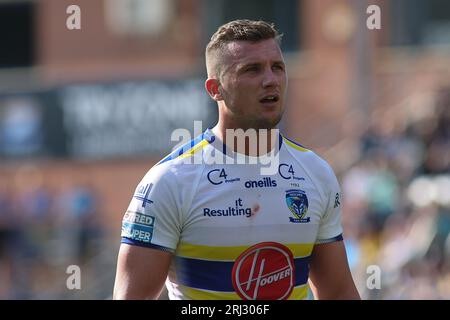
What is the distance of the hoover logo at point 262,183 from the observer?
4.57 m

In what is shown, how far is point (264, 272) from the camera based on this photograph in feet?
14.9

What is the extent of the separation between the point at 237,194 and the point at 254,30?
2.25 ft

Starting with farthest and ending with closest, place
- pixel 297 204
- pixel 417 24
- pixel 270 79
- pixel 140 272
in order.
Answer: pixel 417 24 → pixel 297 204 → pixel 270 79 → pixel 140 272

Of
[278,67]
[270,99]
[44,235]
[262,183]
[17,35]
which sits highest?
[278,67]

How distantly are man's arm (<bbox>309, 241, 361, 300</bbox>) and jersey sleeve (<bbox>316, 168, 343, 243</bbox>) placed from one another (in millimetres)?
34

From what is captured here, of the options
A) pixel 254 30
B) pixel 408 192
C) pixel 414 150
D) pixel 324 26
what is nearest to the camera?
pixel 254 30

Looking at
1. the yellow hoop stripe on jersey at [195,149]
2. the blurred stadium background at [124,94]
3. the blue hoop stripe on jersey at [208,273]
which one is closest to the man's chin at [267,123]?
the yellow hoop stripe on jersey at [195,149]

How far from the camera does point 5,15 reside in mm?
26250

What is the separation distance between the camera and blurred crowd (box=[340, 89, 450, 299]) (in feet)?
35.5

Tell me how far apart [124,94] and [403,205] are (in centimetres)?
1138

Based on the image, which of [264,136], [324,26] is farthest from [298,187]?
[324,26]

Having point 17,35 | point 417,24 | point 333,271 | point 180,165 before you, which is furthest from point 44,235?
point 180,165

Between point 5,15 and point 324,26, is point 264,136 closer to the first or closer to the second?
point 324,26

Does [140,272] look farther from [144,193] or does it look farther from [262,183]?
[262,183]
